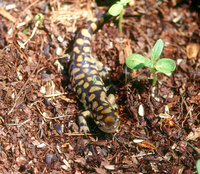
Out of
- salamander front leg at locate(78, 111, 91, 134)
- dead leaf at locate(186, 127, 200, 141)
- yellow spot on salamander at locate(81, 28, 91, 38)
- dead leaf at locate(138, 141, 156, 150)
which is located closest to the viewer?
dead leaf at locate(138, 141, 156, 150)

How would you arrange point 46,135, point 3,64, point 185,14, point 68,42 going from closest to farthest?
point 46,135, point 3,64, point 68,42, point 185,14

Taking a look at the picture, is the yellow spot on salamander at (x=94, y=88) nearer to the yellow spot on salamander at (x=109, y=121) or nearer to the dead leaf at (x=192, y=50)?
→ the yellow spot on salamander at (x=109, y=121)

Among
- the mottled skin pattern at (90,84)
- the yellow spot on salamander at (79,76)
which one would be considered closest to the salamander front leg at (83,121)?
the mottled skin pattern at (90,84)

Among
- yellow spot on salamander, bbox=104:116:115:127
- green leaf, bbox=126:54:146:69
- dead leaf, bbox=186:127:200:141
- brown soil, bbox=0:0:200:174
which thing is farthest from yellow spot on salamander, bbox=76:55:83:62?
dead leaf, bbox=186:127:200:141

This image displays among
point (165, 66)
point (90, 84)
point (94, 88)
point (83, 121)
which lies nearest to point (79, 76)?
point (90, 84)

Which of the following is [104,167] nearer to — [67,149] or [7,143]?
[67,149]

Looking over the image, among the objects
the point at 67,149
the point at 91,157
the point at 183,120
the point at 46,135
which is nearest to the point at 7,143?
the point at 46,135

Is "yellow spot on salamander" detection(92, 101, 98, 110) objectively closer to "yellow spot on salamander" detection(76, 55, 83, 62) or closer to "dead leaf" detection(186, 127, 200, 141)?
"yellow spot on salamander" detection(76, 55, 83, 62)

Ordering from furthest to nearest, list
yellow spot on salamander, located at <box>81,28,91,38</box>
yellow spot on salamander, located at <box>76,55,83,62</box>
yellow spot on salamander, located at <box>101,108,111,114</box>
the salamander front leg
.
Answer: yellow spot on salamander, located at <box>81,28,91,38</box> → yellow spot on salamander, located at <box>76,55,83,62</box> → the salamander front leg → yellow spot on salamander, located at <box>101,108,111,114</box>

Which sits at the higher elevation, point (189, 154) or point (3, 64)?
point (3, 64)
